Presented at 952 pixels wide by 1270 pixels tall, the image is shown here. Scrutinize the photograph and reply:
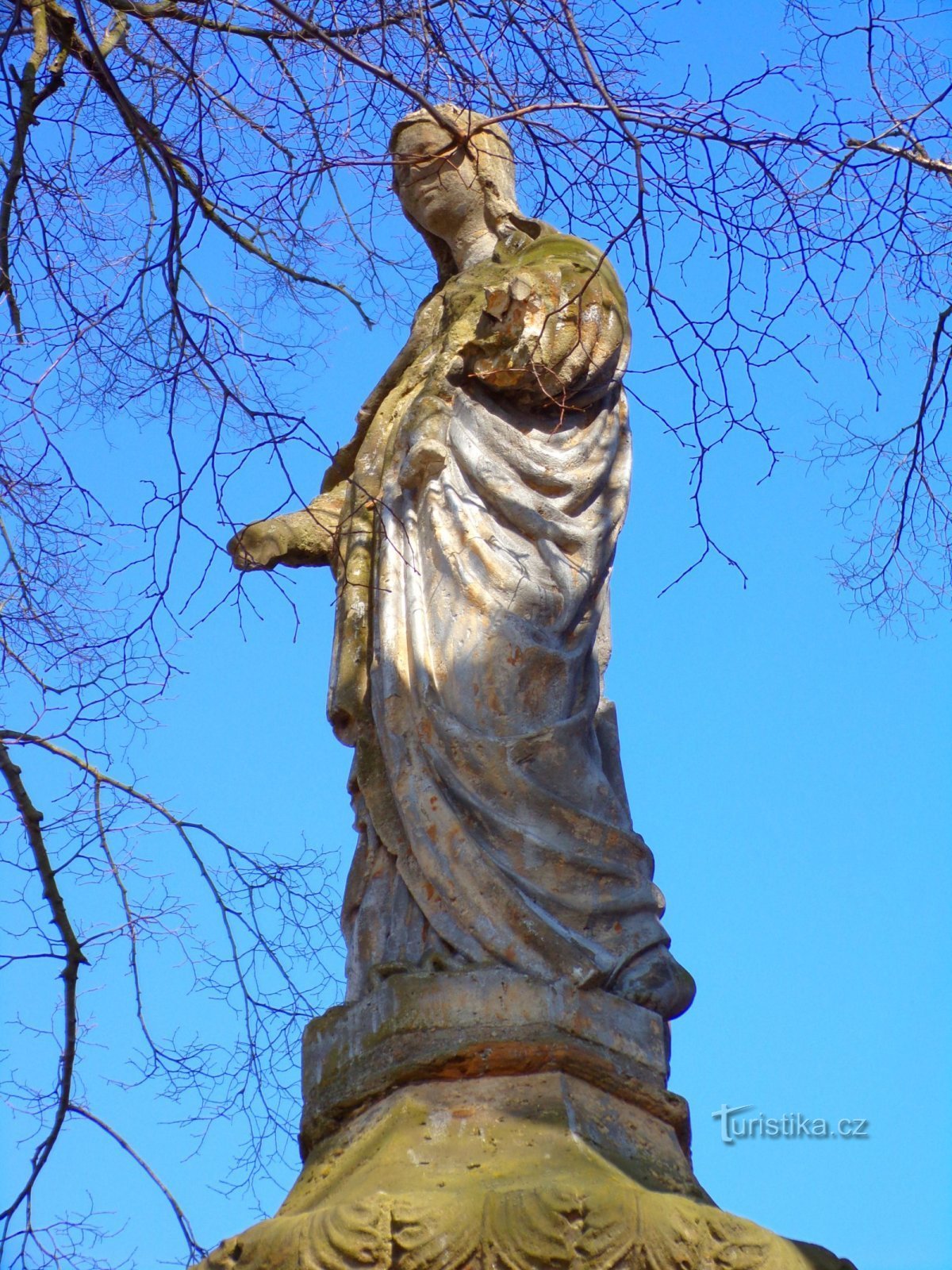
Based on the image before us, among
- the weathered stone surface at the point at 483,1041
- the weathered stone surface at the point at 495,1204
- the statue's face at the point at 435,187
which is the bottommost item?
the weathered stone surface at the point at 495,1204

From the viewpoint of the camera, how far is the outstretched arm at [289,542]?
5.78 metres

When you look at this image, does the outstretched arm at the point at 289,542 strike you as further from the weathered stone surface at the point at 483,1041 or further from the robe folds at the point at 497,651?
the weathered stone surface at the point at 483,1041

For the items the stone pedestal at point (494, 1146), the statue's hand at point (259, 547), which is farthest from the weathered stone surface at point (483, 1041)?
the statue's hand at point (259, 547)

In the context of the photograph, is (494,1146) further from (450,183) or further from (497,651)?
(450,183)

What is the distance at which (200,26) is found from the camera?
5.33 metres

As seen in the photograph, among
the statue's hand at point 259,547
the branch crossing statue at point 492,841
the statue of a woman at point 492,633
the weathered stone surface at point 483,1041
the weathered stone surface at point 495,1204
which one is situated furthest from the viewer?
the statue's hand at point 259,547

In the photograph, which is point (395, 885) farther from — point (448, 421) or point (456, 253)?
point (456, 253)

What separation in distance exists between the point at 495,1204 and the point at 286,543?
2.10m

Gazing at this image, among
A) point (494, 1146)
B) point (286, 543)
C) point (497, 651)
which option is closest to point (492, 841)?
point (497, 651)

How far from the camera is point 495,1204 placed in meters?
4.25

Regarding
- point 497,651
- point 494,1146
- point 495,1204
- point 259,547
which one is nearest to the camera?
point 495,1204

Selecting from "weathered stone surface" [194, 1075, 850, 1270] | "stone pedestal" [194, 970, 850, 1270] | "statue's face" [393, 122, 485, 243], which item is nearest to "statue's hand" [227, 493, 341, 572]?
"statue's face" [393, 122, 485, 243]

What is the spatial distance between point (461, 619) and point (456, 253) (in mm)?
1564

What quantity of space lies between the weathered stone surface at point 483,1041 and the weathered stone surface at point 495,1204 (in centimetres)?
5
